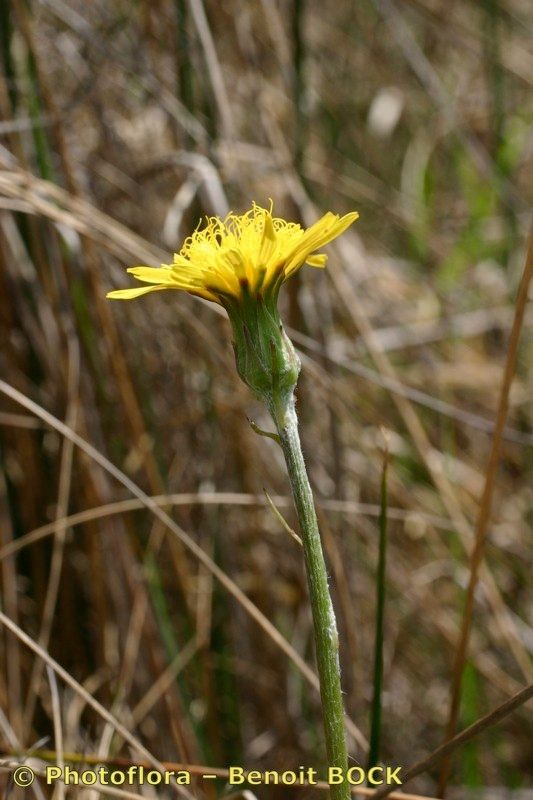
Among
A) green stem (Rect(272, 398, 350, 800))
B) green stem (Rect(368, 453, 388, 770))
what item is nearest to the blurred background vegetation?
green stem (Rect(368, 453, 388, 770))

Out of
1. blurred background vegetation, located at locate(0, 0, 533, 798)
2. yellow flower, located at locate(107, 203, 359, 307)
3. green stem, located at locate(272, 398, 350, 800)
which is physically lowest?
green stem, located at locate(272, 398, 350, 800)

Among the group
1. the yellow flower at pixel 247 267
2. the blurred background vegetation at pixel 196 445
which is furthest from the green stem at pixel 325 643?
the blurred background vegetation at pixel 196 445

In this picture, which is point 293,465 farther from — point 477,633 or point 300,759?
point 477,633

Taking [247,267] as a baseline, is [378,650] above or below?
below

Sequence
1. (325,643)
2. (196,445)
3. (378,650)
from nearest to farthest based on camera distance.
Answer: (325,643), (378,650), (196,445)

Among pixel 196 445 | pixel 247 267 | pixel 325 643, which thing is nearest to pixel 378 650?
pixel 325 643

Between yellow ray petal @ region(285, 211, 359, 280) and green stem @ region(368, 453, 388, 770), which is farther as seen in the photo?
green stem @ region(368, 453, 388, 770)

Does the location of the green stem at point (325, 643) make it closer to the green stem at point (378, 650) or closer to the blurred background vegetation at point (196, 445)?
the green stem at point (378, 650)

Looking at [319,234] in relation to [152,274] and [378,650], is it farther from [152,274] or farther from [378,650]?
[378,650]

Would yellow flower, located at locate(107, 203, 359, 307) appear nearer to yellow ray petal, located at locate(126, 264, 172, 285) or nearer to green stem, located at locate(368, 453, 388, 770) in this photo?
yellow ray petal, located at locate(126, 264, 172, 285)
